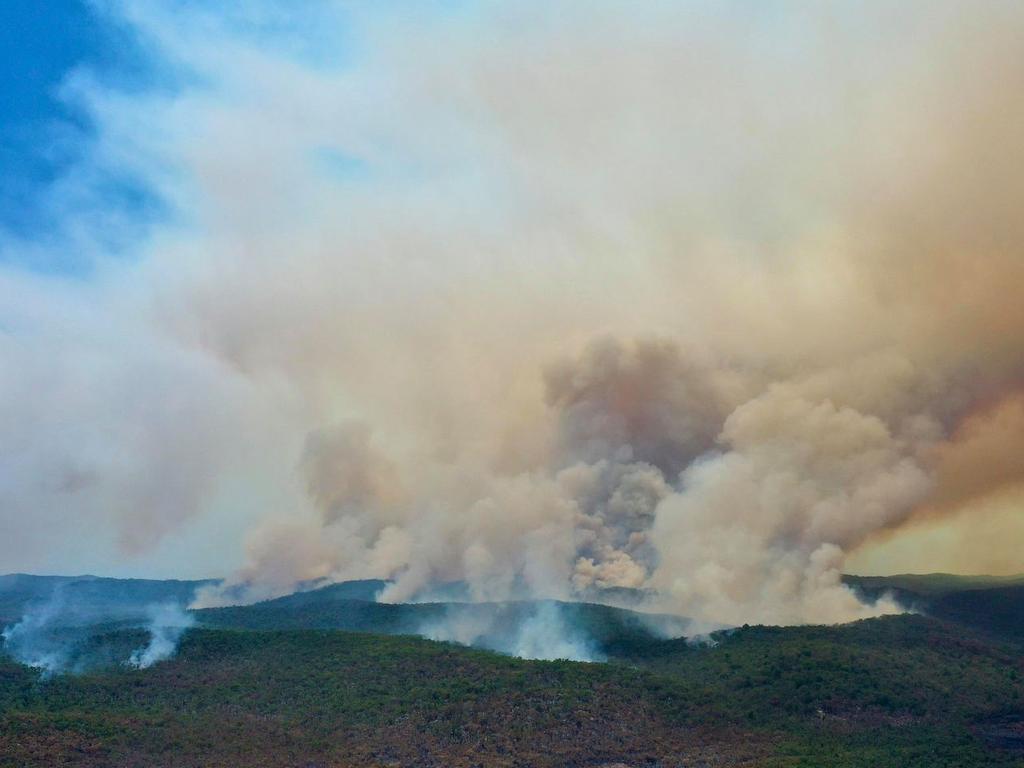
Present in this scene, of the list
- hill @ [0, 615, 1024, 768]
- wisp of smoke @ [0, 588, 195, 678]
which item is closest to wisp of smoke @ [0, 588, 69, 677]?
wisp of smoke @ [0, 588, 195, 678]

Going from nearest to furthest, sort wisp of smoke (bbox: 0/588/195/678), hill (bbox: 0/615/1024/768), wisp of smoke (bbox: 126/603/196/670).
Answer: hill (bbox: 0/615/1024/768) → wisp of smoke (bbox: 0/588/195/678) → wisp of smoke (bbox: 126/603/196/670)

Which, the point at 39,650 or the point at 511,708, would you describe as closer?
the point at 511,708

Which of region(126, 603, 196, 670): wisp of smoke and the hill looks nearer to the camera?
the hill


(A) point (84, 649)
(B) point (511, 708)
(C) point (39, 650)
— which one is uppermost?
(C) point (39, 650)

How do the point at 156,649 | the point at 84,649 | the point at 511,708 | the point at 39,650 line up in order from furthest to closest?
the point at 84,649 → the point at 39,650 → the point at 156,649 → the point at 511,708

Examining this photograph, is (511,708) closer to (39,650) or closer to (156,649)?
(156,649)

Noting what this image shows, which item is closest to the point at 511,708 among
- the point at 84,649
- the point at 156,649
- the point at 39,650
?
the point at 156,649

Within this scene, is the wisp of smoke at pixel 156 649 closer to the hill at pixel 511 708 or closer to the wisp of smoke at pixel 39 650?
the hill at pixel 511 708

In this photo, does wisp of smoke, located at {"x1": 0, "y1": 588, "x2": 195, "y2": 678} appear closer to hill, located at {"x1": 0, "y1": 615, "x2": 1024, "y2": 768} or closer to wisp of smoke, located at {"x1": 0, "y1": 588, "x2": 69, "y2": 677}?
wisp of smoke, located at {"x1": 0, "y1": 588, "x2": 69, "y2": 677}

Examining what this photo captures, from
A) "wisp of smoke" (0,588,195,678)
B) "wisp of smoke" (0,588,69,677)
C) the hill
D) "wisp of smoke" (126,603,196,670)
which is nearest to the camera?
the hill

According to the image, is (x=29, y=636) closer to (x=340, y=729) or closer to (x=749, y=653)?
(x=340, y=729)

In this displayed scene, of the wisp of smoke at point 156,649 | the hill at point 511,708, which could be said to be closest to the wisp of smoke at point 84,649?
the wisp of smoke at point 156,649

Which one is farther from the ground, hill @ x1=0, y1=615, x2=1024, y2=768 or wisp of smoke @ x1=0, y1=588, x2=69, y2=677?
wisp of smoke @ x1=0, y1=588, x2=69, y2=677

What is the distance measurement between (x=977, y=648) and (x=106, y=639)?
6930 inches
